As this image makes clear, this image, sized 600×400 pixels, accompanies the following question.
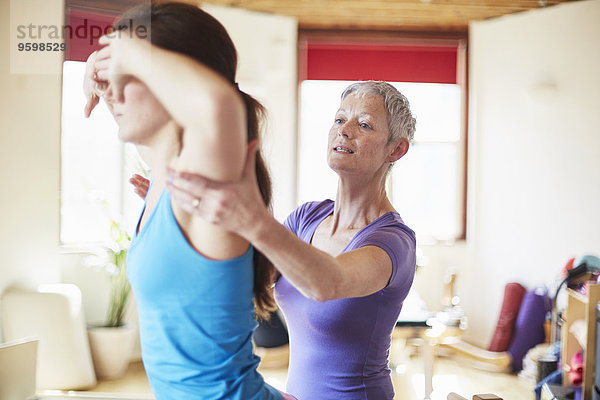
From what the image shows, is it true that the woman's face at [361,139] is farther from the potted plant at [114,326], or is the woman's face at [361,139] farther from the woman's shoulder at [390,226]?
the potted plant at [114,326]

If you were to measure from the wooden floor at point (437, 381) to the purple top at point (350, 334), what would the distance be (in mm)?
2933

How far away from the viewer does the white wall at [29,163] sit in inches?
163

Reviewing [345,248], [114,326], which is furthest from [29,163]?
[345,248]

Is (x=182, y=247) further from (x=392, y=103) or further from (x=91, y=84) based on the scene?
(x=392, y=103)

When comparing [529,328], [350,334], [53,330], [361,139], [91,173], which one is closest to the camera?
[350,334]

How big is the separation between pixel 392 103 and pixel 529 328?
4.23 metres

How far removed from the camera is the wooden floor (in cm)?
444

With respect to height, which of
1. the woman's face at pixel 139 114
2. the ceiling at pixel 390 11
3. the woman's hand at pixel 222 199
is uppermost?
the ceiling at pixel 390 11

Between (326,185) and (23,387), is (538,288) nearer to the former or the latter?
(326,185)

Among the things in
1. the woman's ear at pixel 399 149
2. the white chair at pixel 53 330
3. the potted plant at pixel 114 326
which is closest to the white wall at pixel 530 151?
the potted plant at pixel 114 326

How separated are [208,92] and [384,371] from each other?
37.9 inches

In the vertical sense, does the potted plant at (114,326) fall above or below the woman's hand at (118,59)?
below

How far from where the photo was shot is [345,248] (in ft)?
4.76

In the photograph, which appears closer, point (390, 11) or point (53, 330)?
point (53, 330)
